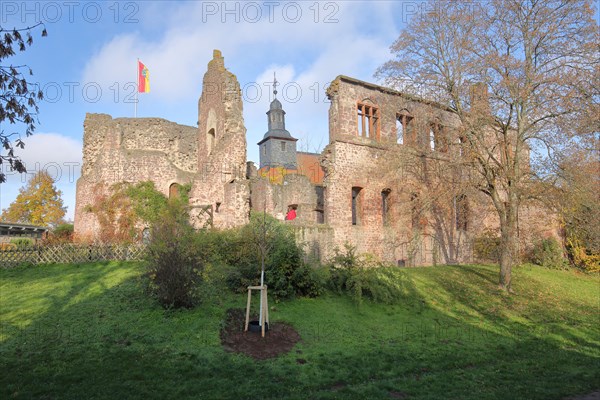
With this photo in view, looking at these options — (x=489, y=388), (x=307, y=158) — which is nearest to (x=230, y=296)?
(x=489, y=388)

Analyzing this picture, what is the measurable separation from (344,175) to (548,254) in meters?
13.6

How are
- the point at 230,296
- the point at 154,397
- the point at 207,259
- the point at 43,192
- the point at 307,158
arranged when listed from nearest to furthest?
the point at 154,397, the point at 230,296, the point at 207,259, the point at 43,192, the point at 307,158

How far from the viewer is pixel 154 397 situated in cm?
652

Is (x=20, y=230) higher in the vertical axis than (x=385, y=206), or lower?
lower

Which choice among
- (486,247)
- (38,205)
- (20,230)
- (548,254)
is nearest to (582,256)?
(548,254)

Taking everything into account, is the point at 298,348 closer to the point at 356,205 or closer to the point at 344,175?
the point at 344,175

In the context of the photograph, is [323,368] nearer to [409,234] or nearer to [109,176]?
[409,234]

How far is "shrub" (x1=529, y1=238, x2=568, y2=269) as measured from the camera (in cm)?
2475

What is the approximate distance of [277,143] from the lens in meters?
55.7

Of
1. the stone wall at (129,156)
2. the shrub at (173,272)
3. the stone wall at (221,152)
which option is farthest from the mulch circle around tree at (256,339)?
the stone wall at (129,156)

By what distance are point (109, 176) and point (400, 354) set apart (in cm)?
2275

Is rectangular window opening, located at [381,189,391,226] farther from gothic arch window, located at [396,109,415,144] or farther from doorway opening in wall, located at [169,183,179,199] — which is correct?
doorway opening in wall, located at [169,183,179,199]

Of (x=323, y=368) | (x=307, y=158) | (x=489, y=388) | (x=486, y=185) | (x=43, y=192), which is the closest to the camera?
(x=489, y=388)

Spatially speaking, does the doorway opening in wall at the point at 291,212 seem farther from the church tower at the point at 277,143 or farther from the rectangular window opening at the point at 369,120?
the church tower at the point at 277,143
